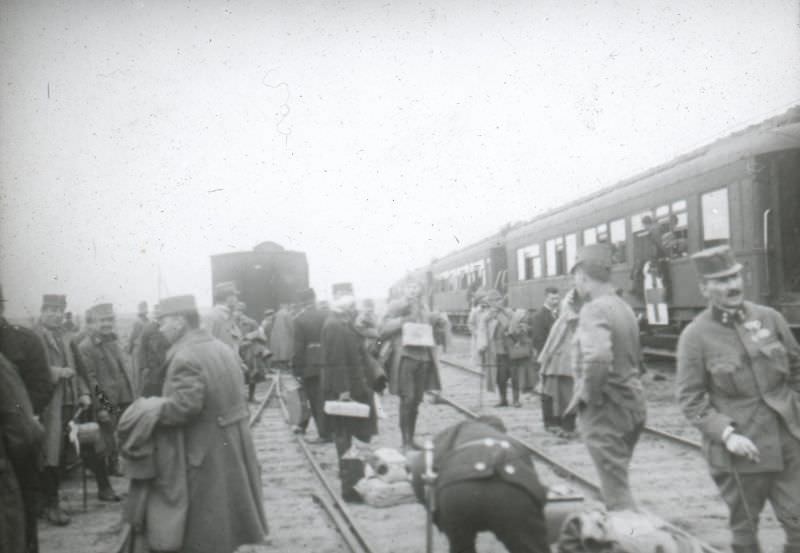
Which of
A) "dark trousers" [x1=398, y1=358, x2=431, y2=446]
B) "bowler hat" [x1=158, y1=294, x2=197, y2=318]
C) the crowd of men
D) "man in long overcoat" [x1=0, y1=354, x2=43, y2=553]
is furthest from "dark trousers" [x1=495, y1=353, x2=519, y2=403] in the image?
"man in long overcoat" [x1=0, y1=354, x2=43, y2=553]

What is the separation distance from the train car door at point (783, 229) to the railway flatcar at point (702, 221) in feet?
0.04

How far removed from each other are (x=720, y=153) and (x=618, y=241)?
13.2 feet

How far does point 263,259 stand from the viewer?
23219 mm

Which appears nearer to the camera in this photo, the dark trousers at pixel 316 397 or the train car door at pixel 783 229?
the dark trousers at pixel 316 397

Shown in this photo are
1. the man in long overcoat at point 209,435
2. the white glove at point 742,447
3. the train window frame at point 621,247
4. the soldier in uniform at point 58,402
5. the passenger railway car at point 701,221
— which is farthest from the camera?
the train window frame at point 621,247

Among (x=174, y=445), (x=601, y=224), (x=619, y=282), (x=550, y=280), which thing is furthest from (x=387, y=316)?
(x=550, y=280)

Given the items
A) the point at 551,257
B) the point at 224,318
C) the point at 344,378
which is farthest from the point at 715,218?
the point at 224,318

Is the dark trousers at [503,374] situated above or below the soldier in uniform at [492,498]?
below

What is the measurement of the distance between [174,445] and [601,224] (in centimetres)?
1466

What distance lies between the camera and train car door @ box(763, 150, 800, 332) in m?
12.1

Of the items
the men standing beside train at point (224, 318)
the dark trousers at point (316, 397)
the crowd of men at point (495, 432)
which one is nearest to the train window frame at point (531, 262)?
the dark trousers at point (316, 397)

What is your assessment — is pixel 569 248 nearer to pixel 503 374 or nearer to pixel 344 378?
pixel 503 374

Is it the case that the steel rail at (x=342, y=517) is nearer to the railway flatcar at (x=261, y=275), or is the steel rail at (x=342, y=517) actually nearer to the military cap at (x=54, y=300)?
the military cap at (x=54, y=300)

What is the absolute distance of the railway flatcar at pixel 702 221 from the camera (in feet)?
40.0
